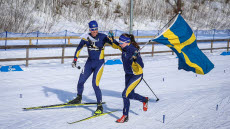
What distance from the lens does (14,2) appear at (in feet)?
107

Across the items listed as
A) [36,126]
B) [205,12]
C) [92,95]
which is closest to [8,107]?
[36,126]

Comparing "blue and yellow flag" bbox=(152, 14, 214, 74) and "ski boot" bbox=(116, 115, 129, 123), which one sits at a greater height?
"blue and yellow flag" bbox=(152, 14, 214, 74)

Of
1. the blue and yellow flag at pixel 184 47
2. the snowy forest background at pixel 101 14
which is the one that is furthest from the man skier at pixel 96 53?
the snowy forest background at pixel 101 14

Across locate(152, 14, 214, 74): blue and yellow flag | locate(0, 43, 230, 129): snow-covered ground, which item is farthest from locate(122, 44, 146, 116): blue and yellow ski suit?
locate(152, 14, 214, 74): blue and yellow flag

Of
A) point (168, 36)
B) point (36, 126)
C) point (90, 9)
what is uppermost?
point (90, 9)

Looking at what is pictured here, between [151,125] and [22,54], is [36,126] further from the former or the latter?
[22,54]

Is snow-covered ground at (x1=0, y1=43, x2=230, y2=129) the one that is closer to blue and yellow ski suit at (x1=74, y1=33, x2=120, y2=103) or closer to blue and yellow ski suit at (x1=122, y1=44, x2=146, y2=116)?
blue and yellow ski suit at (x1=122, y1=44, x2=146, y2=116)

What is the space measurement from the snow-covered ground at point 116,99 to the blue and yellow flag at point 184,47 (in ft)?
3.72

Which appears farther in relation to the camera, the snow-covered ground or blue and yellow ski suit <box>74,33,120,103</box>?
blue and yellow ski suit <box>74,33,120,103</box>

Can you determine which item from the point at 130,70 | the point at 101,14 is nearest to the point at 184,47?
the point at 130,70

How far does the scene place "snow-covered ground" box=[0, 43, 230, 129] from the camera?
6987 millimetres

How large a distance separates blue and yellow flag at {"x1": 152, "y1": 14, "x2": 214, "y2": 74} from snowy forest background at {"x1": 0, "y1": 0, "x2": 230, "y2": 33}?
22097 mm

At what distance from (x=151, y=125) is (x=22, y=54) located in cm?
1451

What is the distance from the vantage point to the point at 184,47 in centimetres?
766
